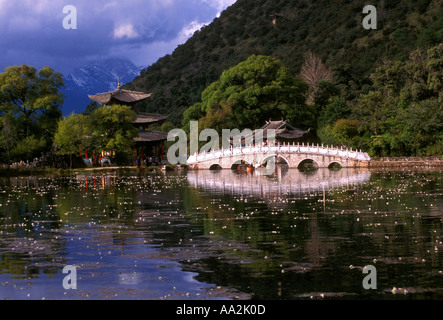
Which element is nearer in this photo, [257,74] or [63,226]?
[63,226]

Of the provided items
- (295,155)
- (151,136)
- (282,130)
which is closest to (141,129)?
(151,136)

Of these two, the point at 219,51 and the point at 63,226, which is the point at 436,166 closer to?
the point at 63,226

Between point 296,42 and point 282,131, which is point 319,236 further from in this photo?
point 296,42

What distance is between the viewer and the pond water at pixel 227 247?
38.1 feet

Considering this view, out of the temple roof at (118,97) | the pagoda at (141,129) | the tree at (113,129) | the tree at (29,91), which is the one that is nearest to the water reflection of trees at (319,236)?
the tree at (113,129)

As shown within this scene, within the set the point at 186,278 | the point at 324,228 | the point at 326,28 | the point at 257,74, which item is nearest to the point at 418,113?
the point at 257,74

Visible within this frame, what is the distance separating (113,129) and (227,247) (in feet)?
169

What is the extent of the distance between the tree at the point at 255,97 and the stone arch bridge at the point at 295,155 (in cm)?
878

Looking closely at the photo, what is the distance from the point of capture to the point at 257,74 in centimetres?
7556

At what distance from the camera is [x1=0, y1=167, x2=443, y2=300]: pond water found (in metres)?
11.6

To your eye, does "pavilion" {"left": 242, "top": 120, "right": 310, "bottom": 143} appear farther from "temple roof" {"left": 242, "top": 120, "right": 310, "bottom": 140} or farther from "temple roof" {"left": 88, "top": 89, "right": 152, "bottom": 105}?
"temple roof" {"left": 88, "top": 89, "right": 152, "bottom": 105}

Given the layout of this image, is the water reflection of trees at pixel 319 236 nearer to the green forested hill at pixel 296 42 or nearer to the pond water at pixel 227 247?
the pond water at pixel 227 247
